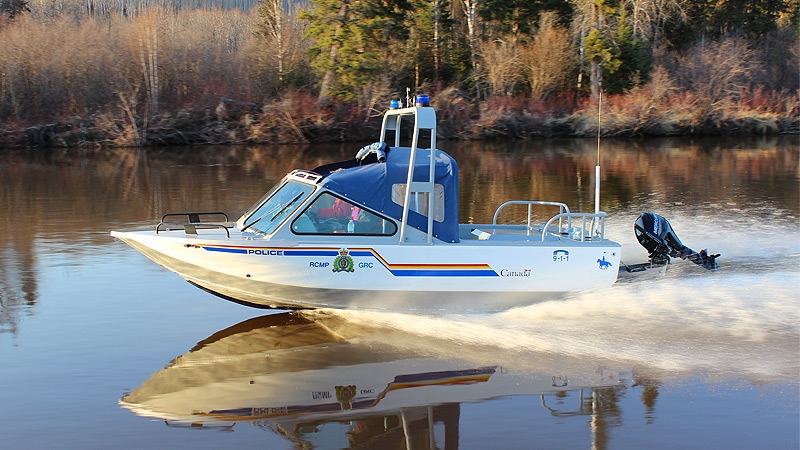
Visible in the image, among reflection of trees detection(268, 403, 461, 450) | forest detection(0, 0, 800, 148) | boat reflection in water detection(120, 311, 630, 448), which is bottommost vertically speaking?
reflection of trees detection(268, 403, 461, 450)

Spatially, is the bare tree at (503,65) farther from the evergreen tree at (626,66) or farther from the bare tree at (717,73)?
the bare tree at (717,73)

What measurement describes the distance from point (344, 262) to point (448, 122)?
3139 centimetres

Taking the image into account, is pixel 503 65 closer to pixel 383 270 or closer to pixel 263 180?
pixel 263 180

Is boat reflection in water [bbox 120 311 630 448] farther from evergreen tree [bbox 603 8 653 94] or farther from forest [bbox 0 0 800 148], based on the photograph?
evergreen tree [bbox 603 8 653 94]

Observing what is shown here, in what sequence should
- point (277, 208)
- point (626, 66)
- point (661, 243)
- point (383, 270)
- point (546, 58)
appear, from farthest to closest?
point (626, 66)
point (546, 58)
point (661, 243)
point (277, 208)
point (383, 270)

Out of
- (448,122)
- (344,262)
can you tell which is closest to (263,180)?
(344,262)

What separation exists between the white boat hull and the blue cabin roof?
321 millimetres

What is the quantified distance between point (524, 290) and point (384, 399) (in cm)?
268

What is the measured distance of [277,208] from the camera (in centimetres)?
1027

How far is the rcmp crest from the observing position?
9.64m

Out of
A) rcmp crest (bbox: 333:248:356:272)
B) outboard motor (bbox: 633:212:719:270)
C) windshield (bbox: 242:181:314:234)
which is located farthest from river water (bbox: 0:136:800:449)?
windshield (bbox: 242:181:314:234)

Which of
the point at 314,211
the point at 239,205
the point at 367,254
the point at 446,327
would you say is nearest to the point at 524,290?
the point at 446,327

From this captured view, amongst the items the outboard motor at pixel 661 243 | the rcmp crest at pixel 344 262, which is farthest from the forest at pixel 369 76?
the rcmp crest at pixel 344 262

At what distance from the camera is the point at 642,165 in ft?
94.1
